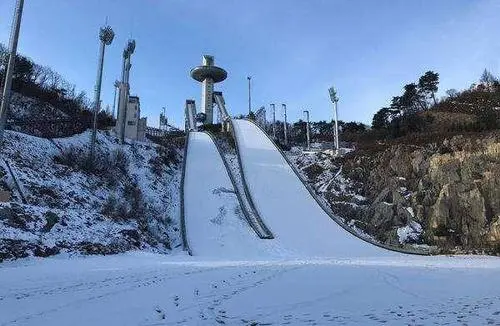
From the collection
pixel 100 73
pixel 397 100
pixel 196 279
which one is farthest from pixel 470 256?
pixel 397 100

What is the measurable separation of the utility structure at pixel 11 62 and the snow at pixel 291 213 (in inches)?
441

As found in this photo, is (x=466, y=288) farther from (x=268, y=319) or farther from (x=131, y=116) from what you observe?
(x=131, y=116)

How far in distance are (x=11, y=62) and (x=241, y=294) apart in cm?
1193

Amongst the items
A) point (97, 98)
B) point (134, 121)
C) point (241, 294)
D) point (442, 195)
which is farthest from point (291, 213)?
point (241, 294)

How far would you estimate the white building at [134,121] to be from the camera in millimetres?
34125

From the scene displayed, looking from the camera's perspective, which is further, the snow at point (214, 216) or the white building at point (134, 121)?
the white building at point (134, 121)

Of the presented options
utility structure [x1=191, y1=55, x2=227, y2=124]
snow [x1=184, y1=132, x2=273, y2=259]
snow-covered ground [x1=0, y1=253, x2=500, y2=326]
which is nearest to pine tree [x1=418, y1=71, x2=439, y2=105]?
utility structure [x1=191, y1=55, x2=227, y2=124]

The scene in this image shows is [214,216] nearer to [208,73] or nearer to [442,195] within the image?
[442,195]

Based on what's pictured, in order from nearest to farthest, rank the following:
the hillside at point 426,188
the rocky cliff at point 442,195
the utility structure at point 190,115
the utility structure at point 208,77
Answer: the rocky cliff at point 442,195 < the hillside at point 426,188 < the utility structure at point 190,115 < the utility structure at point 208,77

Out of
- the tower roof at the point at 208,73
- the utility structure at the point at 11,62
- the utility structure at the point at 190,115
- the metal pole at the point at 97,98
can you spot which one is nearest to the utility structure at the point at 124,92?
the metal pole at the point at 97,98

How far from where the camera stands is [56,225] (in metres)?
15.8

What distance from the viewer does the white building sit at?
112 ft

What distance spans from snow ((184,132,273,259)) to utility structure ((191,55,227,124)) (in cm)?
3112

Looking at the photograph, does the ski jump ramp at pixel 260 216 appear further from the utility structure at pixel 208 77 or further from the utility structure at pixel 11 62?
the utility structure at pixel 208 77
